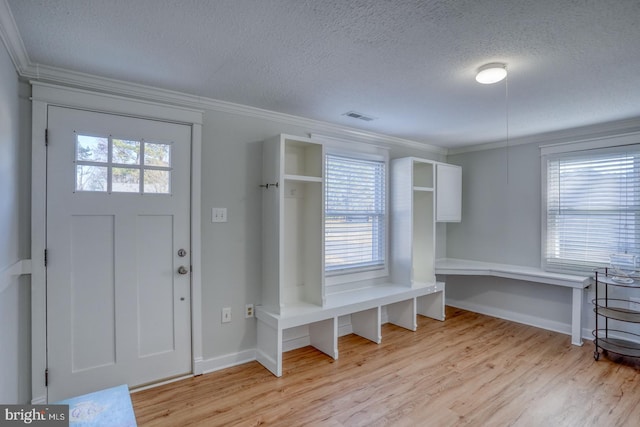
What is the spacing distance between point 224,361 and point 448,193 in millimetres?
3317

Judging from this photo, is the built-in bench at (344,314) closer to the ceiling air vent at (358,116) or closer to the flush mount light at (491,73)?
the ceiling air vent at (358,116)

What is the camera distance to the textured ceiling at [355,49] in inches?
59.6

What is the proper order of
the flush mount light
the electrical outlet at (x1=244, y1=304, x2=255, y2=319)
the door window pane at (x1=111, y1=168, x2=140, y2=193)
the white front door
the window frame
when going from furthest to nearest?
the window frame
the electrical outlet at (x1=244, y1=304, x2=255, y2=319)
the door window pane at (x1=111, y1=168, x2=140, y2=193)
the white front door
the flush mount light

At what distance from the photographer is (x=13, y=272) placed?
6.19 feet

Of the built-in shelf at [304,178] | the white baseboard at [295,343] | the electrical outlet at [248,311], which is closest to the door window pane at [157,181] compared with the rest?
the built-in shelf at [304,178]

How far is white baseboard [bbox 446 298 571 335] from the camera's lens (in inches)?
148

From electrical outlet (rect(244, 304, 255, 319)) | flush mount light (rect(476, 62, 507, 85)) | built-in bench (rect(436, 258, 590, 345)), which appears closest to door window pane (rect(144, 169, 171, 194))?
electrical outlet (rect(244, 304, 255, 319))

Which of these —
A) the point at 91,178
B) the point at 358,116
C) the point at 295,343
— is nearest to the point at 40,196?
the point at 91,178

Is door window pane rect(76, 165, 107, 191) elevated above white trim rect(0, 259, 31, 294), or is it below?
above

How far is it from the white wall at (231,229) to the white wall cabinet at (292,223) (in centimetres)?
11

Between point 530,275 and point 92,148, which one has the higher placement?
point 92,148

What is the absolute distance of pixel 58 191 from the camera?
7.18 feet

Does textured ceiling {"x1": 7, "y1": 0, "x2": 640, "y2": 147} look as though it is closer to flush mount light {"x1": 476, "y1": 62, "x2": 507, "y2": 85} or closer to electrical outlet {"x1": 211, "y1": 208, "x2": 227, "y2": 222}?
flush mount light {"x1": 476, "y1": 62, "x2": 507, "y2": 85}

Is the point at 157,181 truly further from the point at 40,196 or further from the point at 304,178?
the point at 304,178
